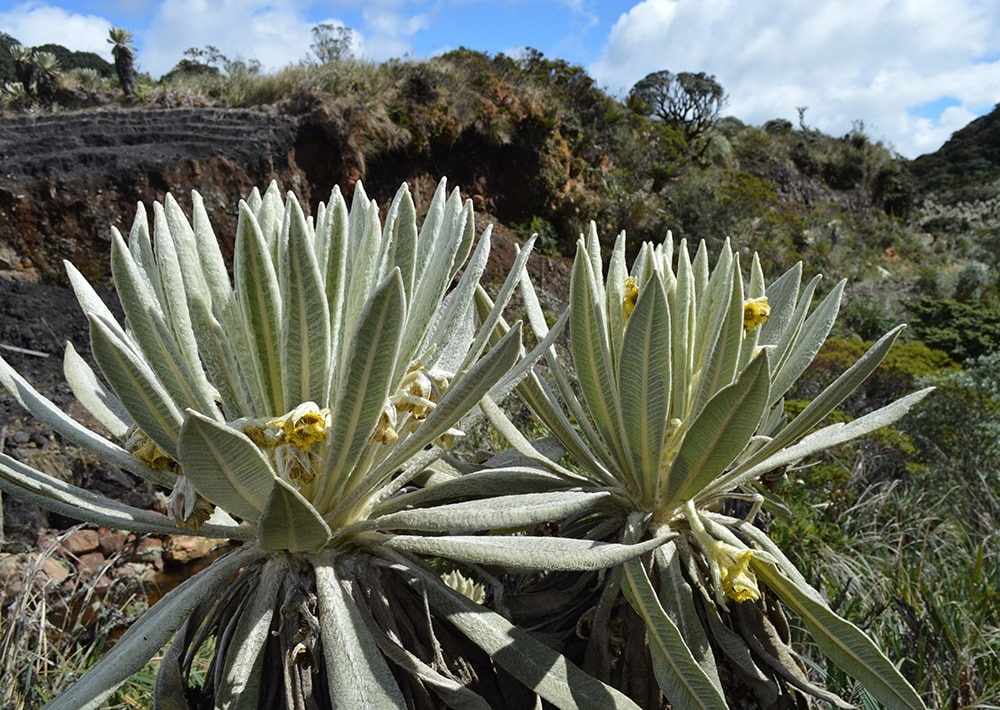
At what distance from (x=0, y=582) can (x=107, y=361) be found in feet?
11.2

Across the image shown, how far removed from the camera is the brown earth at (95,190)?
16.2ft

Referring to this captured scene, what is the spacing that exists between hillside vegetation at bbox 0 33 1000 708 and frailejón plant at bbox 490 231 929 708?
34 cm

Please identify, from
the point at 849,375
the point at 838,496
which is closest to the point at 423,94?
the point at 838,496

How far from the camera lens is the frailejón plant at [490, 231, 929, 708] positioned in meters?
1.11

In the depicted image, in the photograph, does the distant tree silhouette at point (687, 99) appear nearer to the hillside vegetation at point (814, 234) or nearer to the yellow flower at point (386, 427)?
the hillside vegetation at point (814, 234)

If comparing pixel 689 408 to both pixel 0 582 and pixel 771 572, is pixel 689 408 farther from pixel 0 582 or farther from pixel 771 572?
pixel 0 582

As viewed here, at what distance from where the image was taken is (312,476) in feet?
3.44

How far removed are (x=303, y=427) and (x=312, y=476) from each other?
0.36ft

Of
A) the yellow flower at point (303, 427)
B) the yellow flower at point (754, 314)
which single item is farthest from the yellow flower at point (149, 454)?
the yellow flower at point (754, 314)

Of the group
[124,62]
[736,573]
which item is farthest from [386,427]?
[124,62]

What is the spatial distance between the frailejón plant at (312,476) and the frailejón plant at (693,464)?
18 centimetres

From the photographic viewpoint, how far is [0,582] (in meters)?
3.54

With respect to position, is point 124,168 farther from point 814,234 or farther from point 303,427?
point 814,234

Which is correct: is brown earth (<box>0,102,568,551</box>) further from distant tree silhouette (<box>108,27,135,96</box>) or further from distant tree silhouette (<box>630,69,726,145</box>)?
distant tree silhouette (<box>630,69,726,145</box>)
